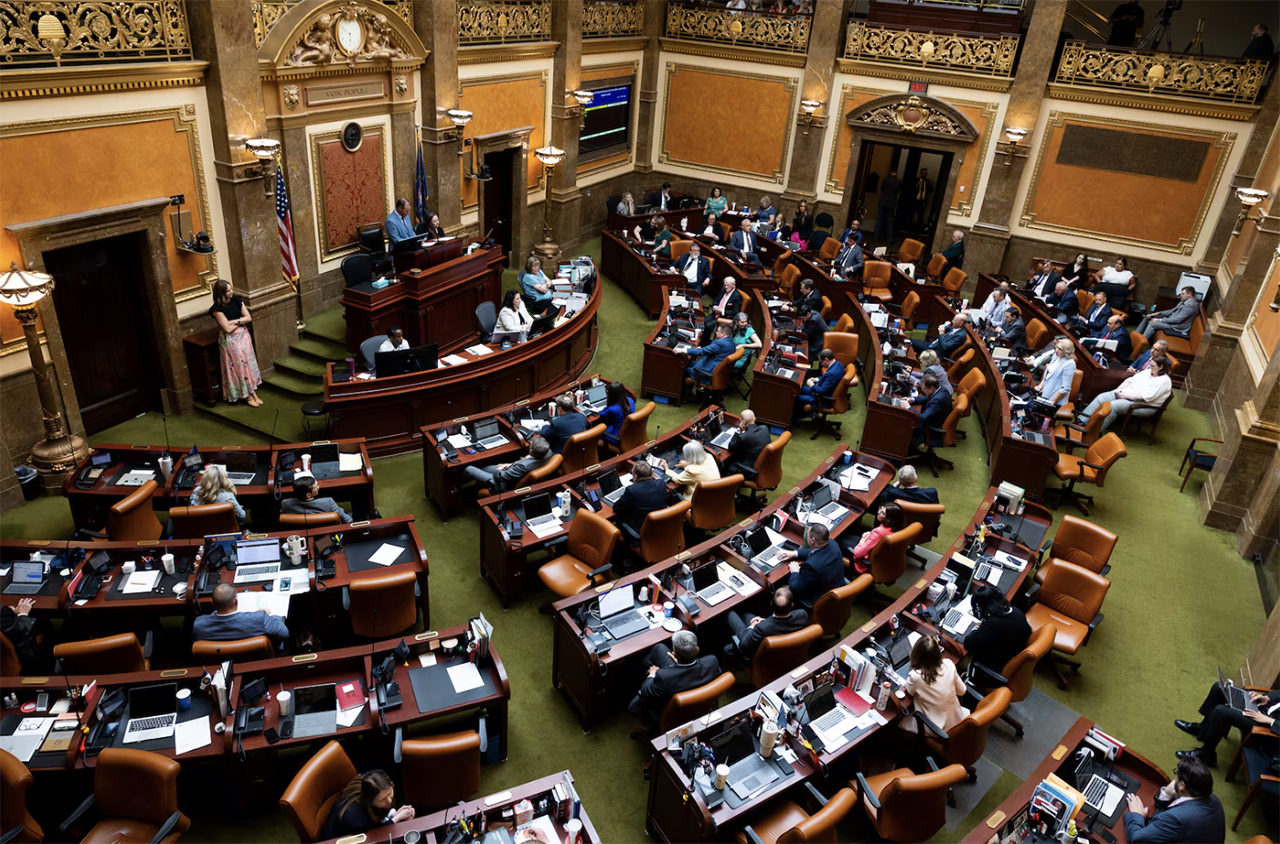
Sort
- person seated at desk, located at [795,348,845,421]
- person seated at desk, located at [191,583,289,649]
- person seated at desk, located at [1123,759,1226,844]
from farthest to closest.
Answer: person seated at desk, located at [795,348,845,421] → person seated at desk, located at [191,583,289,649] → person seated at desk, located at [1123,759,1226,844]

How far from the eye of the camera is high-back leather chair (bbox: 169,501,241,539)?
748 cm

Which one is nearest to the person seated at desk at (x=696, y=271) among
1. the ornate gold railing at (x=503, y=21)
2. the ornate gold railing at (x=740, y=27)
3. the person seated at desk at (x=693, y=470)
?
the ornate gold railing at (x=503, y=21)

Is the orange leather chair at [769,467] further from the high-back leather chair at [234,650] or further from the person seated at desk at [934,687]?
the high-back leather chair at [234,650]

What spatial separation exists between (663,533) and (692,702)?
246 centimetres

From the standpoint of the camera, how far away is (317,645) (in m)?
7.02

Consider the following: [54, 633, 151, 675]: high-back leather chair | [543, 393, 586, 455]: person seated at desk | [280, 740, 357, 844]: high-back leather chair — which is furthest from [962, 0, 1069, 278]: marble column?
[54, 633, 151, 675]: high-back leather chair

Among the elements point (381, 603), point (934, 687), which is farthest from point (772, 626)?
point (381, 603)

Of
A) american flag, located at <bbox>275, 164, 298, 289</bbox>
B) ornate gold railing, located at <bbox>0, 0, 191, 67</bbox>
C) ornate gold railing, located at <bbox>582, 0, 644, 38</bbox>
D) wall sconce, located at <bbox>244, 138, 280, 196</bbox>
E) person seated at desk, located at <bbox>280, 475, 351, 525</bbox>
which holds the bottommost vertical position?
person seated at desk, located at <bbox>280, 475, 351, 525</bbox>

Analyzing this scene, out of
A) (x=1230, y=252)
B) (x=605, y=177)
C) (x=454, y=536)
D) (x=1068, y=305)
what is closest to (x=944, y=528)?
(x=454, y=536)

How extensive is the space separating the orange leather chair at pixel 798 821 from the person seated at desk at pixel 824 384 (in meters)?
6.62

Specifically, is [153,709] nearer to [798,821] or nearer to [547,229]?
[798,821]

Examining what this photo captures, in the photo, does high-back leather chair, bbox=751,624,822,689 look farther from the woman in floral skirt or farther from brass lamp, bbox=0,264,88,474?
the woman in floral skirt

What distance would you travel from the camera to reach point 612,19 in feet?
58.1

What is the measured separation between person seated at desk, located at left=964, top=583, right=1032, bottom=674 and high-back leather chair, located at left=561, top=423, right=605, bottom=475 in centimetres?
428
